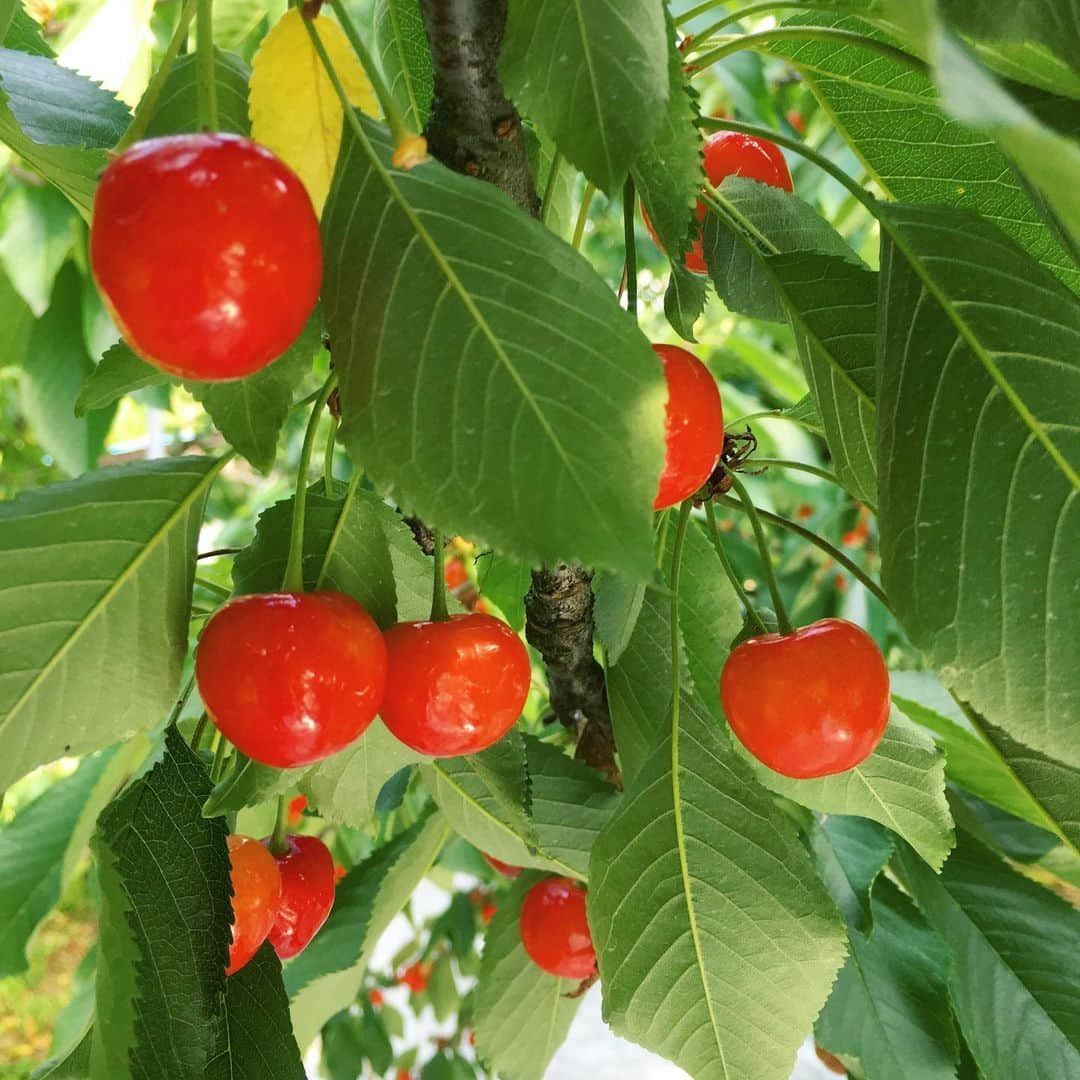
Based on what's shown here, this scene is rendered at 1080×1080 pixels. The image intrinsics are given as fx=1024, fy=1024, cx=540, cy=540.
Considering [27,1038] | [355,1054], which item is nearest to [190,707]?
[355,1054]

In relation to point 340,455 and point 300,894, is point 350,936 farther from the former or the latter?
point 340,455

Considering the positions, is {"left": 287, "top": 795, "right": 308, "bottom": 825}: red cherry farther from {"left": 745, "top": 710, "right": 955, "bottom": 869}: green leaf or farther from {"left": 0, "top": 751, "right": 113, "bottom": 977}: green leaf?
{"left": 745, "top": 710, "right": 955, "bottom": 869}: green leaf

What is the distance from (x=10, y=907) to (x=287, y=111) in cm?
123

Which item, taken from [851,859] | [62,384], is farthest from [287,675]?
[62,384]

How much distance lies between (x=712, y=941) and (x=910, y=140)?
56 cm

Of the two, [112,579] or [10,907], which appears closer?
[112,579]

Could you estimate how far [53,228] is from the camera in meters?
1.45

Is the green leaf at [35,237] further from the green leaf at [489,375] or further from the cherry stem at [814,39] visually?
the green leaf at [489,375]

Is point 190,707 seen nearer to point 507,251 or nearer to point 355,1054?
point 507,251

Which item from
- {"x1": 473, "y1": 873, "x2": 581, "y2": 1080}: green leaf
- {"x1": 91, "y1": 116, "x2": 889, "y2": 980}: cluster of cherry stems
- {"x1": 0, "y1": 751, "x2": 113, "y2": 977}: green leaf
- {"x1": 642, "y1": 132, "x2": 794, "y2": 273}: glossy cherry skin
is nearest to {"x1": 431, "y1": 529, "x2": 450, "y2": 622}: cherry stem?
{"x1": 91, "y1": 116, "x2": 889, "y2": 980}: cluster of cherry stems

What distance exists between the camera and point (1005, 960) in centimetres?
96

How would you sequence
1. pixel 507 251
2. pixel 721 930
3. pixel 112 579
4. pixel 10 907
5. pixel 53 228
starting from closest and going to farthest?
1. pixel 507 251
2. pixel 112 579
3. pixel 721 930
4. pixel 10 907
5. pixel 53 228

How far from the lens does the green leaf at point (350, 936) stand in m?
1.04

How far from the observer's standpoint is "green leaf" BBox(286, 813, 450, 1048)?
104 centimetres
